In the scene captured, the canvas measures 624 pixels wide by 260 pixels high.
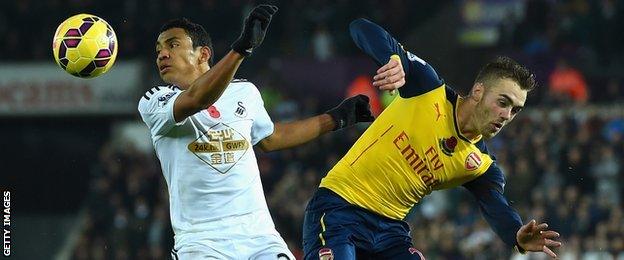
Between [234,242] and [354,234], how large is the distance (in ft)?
2.54

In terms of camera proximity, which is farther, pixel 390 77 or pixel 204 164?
pixel 204 164

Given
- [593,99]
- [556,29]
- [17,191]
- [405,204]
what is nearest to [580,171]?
[593,99]

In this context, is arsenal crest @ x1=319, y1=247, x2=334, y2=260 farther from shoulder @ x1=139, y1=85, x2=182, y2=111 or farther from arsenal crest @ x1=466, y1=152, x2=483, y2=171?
shoulder @ x1=139, y1=85, x2=182, y2=111

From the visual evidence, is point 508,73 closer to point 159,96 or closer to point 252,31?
point 252,31

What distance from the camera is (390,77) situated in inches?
257

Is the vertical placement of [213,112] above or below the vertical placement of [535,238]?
above

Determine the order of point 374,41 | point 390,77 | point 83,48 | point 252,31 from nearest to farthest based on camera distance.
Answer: point 252,31
point 390,77
point 374,41
point 83,48

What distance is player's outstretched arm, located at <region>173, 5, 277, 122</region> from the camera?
20.7 ft

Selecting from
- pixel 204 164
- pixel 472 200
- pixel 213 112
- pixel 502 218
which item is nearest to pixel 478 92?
pixel 502 218

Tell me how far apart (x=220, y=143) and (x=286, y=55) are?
13223mm

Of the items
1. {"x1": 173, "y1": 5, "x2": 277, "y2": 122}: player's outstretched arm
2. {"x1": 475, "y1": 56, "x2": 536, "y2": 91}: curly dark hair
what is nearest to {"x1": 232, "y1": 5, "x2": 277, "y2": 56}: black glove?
{"x1": 173, "y1": 5, "x2": 277, "y2": 122}: player's outstretched arm

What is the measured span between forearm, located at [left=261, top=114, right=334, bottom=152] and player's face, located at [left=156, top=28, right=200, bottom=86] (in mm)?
648

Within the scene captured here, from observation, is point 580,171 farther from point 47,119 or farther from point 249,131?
point 47,119

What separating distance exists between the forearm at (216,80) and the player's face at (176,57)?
2.07 ft
